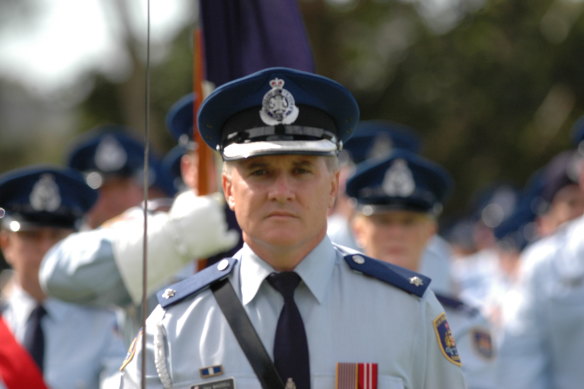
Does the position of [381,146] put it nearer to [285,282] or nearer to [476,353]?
[476,353]

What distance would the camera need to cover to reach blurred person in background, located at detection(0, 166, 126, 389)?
5.54 m

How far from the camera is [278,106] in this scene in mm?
3736

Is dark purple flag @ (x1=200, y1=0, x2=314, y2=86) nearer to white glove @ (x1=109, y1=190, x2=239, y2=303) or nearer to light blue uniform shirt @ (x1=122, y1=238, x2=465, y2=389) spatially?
white glove @ (x1=109, y1=190, x2=239, y2=303)

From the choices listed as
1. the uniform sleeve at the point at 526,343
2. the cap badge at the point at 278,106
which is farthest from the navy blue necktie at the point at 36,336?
the uniform sleeve at the point at 526,343

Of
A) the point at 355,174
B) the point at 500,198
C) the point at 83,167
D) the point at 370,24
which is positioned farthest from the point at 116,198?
the point at 370,24

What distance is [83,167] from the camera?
325 inches

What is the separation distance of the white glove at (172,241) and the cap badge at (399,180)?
4.07 feet

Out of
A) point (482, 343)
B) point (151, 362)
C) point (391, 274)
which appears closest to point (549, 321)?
point (482, 343)

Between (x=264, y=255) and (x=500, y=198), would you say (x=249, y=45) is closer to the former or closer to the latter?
(x=264, y=255)

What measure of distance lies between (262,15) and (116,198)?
2.73 metres

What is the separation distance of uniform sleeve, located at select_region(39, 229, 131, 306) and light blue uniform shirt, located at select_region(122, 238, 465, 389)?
1.18 metres

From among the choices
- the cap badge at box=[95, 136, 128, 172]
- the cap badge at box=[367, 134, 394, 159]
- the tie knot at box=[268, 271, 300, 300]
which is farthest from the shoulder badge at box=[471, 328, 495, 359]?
the cap badge at box=[95, 136, 128, 172]

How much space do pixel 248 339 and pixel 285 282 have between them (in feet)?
0.76

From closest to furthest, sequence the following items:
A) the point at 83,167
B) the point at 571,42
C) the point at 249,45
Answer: the point at 249,45 → the point at 83,167 → the point at 571,42
